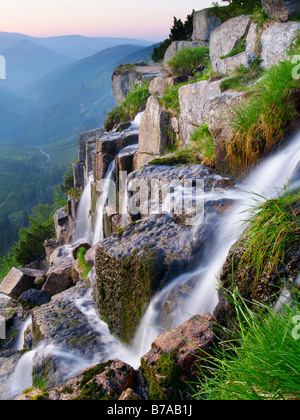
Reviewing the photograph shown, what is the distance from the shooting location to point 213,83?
10.3 m

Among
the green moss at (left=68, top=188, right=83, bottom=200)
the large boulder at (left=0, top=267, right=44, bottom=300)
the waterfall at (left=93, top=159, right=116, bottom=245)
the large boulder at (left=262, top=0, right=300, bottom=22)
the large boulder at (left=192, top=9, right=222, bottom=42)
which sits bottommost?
the large boulder at (left=0, top=267, right=44, bottom=300)

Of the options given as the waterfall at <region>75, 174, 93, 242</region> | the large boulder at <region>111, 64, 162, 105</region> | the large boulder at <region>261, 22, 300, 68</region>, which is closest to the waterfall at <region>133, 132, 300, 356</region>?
the large boulder at <region>261, 22, 300, 68</region>

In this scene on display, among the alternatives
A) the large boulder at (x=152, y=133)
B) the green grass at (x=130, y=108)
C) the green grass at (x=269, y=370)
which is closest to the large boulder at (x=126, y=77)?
the green grass at (x=130, y=108)

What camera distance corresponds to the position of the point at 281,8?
30.3 ft

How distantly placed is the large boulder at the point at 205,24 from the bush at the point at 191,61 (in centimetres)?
428

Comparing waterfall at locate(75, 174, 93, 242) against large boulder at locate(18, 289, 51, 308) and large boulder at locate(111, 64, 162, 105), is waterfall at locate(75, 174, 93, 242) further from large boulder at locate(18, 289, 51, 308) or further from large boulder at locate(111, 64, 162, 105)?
large boulder at locate(111, 64, 162, 105)

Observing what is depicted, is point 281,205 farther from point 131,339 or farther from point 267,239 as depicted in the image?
point 131,339

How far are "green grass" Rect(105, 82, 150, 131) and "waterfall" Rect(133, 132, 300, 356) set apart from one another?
1364cm

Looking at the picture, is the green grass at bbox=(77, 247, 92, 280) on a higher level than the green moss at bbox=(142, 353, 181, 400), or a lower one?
lower

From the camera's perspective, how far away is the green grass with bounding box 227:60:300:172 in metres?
6.75

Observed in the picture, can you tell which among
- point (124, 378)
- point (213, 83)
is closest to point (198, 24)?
point (213, 83)

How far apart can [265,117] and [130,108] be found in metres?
14.2

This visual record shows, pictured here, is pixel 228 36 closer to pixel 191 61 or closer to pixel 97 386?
pixel 191 61

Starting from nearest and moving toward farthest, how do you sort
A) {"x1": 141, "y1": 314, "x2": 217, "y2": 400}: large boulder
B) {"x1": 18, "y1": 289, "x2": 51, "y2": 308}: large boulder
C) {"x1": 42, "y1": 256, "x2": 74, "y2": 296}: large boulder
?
{"x1": 141, "y1": 314, "x2": 217, "y2": 400}: large boulder < {"x1": 18, "y1": 289, "x2": 51, "y2": 308}: large boulder < {"x1": 42, "y1": 256, "x2": 74, "y2": 296}: large boulder
